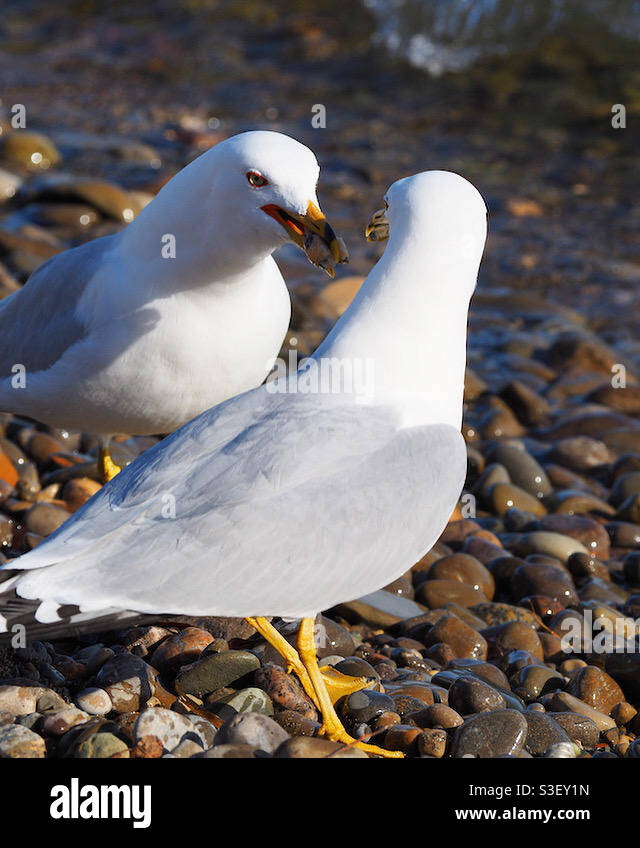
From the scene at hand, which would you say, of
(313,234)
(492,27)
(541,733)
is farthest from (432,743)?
(492,27)

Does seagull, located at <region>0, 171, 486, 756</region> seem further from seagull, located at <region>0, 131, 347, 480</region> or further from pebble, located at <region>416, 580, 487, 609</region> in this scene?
pebble, located at <region>416, 580, 487, 609</region>

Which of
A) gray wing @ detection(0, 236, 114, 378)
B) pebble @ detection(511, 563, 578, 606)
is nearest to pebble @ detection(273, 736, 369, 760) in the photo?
pebble @ detection(511, 563, 578, 606)

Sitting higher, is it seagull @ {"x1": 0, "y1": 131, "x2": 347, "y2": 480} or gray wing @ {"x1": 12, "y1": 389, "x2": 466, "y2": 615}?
seagull @ {"x1": 0, "y1": 131, "x2": 347, "y2": 480}

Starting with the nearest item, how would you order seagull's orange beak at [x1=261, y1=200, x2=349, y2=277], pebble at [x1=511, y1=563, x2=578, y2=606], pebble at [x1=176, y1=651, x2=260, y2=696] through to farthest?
pebble at [x1=176, y1=651, x2=260, y2=696] < seagull's orange beak at [x1=261, y1=200, x2=349, y2=277] < pebble at [x1=511, y1=563, x2=578, y2=606]

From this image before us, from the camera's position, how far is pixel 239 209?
160 inches

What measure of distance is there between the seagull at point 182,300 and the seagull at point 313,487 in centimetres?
40

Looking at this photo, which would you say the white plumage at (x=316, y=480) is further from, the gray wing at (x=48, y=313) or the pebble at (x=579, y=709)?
the gray wing at (x=48, y=313)

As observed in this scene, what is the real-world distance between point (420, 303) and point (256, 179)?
0.82m

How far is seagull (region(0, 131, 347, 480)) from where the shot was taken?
4012 mm

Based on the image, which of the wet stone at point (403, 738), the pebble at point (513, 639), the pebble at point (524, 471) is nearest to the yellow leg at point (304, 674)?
the wet stone at point (403, 738)

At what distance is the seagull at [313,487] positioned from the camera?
3104 millimetres

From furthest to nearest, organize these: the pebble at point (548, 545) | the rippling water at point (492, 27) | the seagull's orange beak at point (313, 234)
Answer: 1. the rippling water at point (492, 27)
2. the pebble at point (548, 545)
3. the seagull's orange beak at point (313, 234)

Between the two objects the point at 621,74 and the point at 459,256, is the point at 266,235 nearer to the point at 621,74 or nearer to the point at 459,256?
the point at 459,256

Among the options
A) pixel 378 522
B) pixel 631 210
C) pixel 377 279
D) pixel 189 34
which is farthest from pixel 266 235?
pixel 189 34
